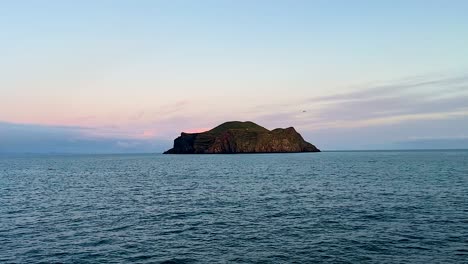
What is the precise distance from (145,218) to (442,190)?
A: 6010 centimetres

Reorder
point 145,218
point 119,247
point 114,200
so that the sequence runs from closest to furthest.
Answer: point 119,247 < point 145,218 < point 114,200

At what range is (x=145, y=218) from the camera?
168ft

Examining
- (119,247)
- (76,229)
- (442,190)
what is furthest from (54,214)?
(442,190)

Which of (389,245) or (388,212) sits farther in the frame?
(388,212)

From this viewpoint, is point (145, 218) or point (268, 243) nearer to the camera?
point (268, 243)

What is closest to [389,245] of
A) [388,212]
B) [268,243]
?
[268,243]

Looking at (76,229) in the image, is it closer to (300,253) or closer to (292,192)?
(300,253)

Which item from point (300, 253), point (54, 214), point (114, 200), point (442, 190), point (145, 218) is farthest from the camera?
point (442, 190)

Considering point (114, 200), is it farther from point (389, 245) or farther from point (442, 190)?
point (442, 190)

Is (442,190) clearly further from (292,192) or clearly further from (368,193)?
(292,192)

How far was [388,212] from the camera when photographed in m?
52.3

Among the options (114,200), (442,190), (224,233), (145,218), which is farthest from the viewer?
(442,190)

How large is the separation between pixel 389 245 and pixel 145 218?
31.8 meters

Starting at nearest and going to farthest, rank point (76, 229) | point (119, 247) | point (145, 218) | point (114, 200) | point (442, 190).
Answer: point (119, 247) → point (76, 229) → point (145, 218) → point (114, 200) → point (442, 190)
